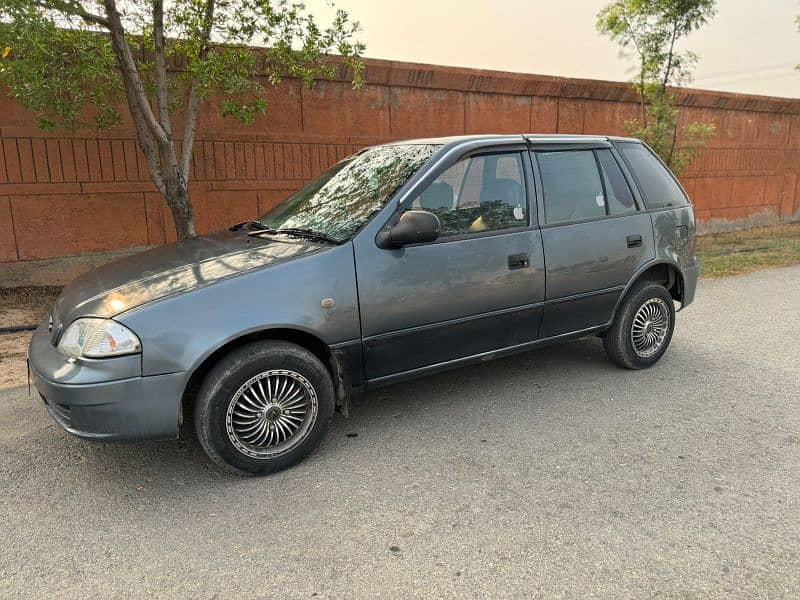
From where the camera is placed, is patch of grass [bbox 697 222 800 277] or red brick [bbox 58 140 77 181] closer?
red brick [bbox 58 140 77 181]

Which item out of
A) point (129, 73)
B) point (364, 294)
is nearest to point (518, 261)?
point (364, 294)

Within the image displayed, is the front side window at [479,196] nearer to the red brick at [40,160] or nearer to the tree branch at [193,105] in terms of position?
the tree branch at [193,105]

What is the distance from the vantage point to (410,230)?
139 inches

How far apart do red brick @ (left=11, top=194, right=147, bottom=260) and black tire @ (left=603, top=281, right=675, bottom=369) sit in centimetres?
589

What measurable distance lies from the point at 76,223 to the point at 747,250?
36.5 ft

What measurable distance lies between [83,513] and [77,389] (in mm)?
639

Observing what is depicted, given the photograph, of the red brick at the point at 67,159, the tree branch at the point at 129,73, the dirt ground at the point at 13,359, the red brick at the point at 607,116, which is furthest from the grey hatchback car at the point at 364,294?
the red brick at the point at 607,116

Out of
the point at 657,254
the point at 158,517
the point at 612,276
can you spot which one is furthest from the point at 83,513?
the point at 657,254

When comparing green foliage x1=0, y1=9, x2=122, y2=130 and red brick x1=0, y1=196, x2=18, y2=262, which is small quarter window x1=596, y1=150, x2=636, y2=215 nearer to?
green foliage x1=0, y1=9, x2=122, y2=130

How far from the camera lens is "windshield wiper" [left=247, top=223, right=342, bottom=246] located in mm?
3643

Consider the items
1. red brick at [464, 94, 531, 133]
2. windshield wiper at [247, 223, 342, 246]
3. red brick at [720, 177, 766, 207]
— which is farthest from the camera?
red brick at [720, 177, 766, 207]

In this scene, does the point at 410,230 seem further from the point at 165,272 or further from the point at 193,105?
the point at 193,105

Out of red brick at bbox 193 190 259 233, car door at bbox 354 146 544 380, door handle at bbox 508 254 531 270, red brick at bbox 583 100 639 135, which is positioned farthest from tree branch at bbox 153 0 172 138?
red brick at bbox 583 100 639 135

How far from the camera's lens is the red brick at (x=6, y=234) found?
6.88 meters
